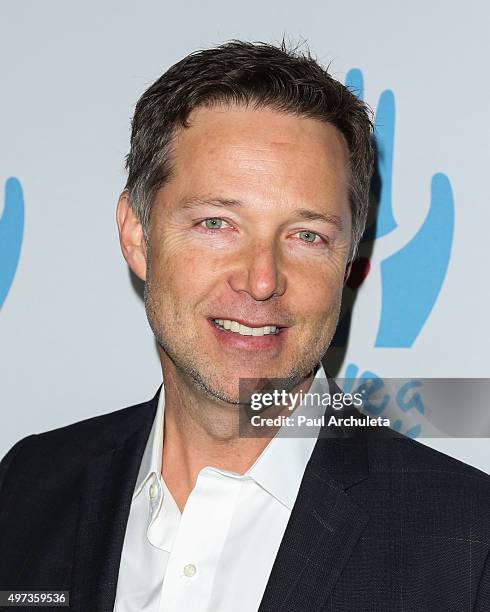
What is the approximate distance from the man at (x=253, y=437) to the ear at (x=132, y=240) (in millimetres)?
53

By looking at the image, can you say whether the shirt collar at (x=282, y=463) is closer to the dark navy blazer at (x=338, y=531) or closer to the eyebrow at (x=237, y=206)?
the dark navy blazer at (x=338, y=531)

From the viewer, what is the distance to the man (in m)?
1.83

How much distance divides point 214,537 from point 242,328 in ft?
1.42

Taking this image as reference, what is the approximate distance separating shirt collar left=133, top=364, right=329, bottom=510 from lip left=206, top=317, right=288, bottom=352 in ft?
0.73

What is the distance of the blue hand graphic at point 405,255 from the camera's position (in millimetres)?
2230

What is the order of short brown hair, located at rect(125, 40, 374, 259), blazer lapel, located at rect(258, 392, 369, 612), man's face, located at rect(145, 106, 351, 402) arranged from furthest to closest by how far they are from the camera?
short brown hair, located at rect(125, 40, 374, 259)
man's face, located at rect(145, 106, 351, 402)
blazer lapel, located at rect(258, 392, 369, 612)

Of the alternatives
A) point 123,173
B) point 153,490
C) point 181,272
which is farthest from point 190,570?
point 123,173

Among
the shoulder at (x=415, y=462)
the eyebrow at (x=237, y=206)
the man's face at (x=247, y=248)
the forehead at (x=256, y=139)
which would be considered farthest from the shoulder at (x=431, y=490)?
the forehead at (x=256, y=139)

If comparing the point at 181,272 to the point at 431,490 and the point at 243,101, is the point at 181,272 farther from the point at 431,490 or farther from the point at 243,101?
the point at 431,490

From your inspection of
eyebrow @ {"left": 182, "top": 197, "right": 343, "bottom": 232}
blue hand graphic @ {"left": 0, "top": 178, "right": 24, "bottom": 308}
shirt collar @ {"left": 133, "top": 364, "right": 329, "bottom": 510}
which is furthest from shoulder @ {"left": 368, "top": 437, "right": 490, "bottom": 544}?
blue hand graphic @ {"left": 0, "top": 178, "right": 24, "bottom": 308}

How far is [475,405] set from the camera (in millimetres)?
2229

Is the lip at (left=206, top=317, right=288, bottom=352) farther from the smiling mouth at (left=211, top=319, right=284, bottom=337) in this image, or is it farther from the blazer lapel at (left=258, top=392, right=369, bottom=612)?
the blazer lapel at (left=258, top=392, right=369, bottom=612)

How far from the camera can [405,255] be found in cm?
226

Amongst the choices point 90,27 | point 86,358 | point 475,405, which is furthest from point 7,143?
point 475,405
